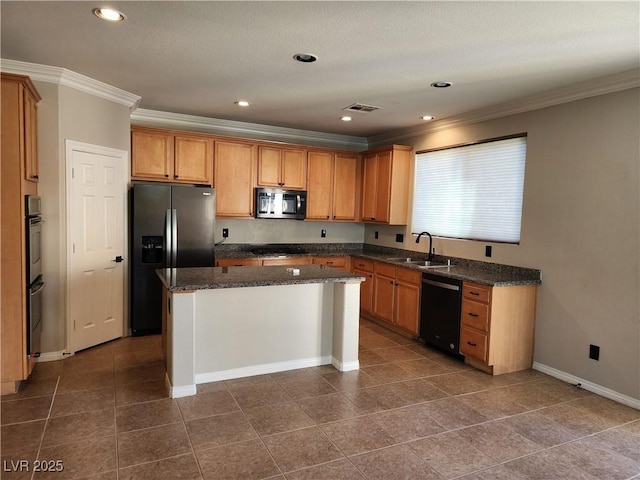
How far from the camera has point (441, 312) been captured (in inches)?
173

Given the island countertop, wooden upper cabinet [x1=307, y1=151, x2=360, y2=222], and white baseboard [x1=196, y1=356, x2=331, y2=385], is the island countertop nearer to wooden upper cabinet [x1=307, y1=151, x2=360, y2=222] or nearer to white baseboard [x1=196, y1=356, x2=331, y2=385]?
white baseboard [x1=196, y1=356, x2=331, y2=385]

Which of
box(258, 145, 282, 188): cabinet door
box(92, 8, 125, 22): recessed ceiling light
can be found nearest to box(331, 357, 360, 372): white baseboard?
box(258, 145, 282, 188): cabinet door

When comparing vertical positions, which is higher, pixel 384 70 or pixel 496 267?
pixel 384 70

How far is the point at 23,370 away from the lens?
3139mm

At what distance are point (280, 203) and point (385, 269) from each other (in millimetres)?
1705

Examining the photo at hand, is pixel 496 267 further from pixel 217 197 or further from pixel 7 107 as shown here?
pixel 7 107

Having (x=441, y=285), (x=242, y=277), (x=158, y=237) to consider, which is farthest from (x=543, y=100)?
(x=158, y=237)

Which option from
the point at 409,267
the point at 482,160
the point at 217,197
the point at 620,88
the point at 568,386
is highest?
the point at 620,88

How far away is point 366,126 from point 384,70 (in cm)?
236

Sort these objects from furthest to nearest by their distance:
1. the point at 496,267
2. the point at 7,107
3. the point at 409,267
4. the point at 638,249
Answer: the point at 409,267 < the point at 496,267 < the point at 638,249 < the point at 7,107

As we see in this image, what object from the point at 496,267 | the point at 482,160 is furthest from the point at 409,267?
the point at 482,160

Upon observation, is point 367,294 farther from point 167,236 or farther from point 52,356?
point 52,356

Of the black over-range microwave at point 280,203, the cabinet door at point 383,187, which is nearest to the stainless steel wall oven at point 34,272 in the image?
the black over-range microwave at point 280,203

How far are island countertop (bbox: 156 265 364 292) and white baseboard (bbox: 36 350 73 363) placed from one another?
135 centimetres
